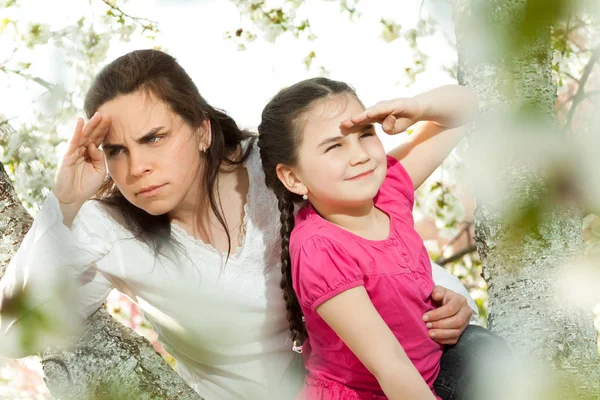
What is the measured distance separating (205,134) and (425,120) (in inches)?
19.7

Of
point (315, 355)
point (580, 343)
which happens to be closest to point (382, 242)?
point (315, 355)

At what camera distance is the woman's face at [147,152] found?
4.49ft

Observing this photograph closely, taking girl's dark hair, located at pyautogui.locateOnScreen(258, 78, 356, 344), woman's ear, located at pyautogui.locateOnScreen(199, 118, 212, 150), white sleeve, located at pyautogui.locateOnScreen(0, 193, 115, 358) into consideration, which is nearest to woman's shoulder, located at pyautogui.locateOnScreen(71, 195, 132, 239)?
white sleeve, located at pyautogui.locateOnScreen(0, 193, 115, 358)

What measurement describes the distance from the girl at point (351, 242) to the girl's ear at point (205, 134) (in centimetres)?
21

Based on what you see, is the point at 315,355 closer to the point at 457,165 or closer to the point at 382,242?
the point at 382,242

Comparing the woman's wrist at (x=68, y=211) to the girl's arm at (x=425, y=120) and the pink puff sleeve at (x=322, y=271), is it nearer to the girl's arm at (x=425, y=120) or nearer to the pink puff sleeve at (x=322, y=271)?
the pink puff sleeve at (x=322, y=271)

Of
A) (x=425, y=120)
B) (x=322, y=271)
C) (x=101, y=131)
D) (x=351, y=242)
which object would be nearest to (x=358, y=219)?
(x=351, y=242)

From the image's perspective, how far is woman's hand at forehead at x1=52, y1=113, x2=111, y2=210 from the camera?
1377mm

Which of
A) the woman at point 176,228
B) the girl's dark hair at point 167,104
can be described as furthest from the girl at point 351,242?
the girl's dark hair at point 167,104

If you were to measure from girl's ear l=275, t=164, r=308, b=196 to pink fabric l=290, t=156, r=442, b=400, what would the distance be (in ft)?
0.18

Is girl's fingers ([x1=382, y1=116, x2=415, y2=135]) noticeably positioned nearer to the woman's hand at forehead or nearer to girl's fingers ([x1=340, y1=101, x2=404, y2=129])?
girl's fingers ([x1=340, y1=101, x2=404, y2=129])

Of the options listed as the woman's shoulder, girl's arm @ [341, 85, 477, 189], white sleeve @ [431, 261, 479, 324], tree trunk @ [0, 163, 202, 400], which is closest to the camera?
tree trunk @ [0, 163, 202, 400]

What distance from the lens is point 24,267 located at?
130 cm

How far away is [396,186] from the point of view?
148cm
